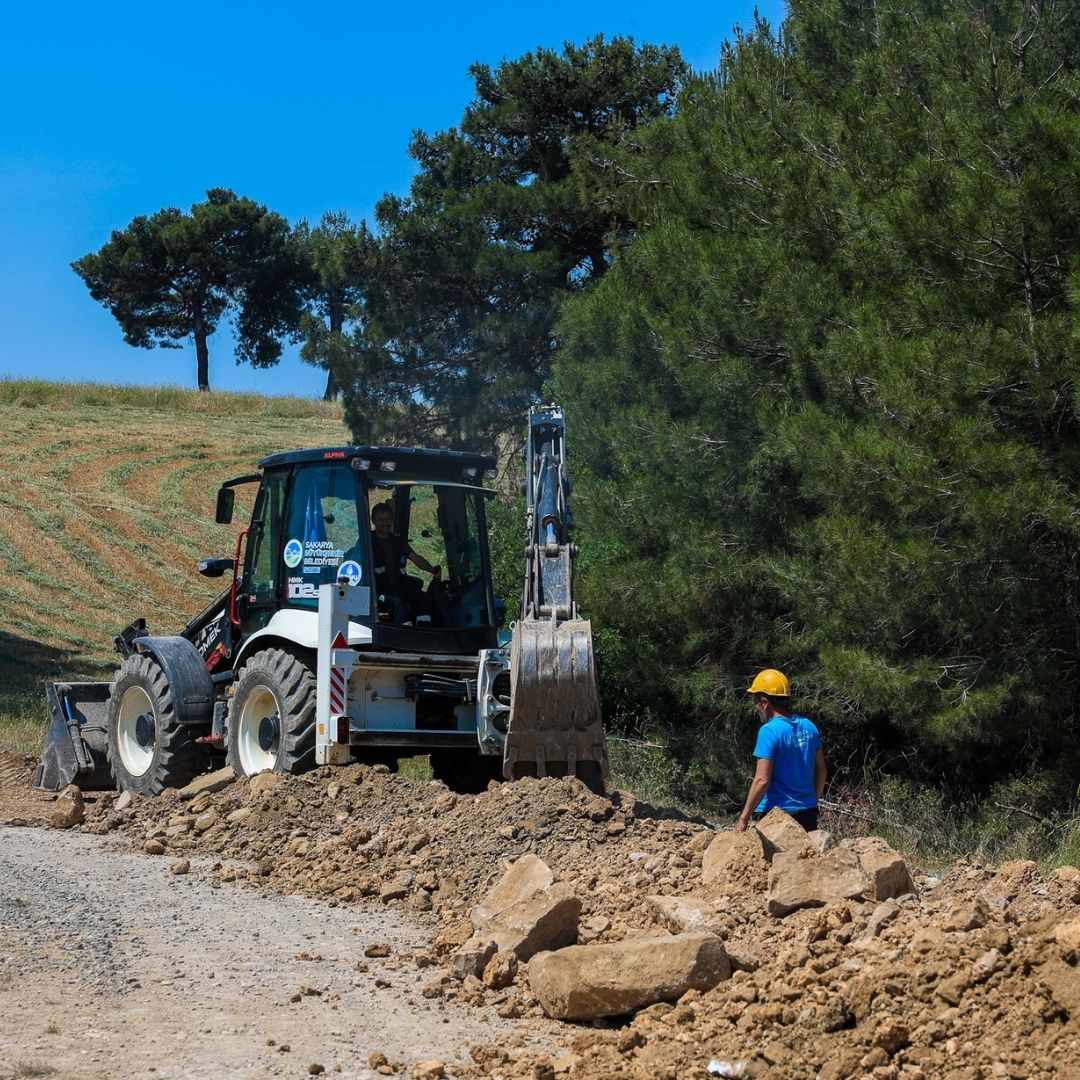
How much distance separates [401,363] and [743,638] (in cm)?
1321

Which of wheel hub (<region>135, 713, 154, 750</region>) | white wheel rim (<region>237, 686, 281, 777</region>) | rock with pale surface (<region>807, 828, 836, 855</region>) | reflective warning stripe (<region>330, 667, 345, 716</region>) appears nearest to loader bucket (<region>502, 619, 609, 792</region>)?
reflective warning stripe (<region>330, 667, 345, 716</region>)

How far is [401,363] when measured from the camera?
25547 millimetres

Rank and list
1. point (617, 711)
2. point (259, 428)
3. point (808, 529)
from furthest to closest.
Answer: point (259, 428) → point (617, 711) → point (808, 529)

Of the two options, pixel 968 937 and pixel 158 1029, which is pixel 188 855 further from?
pixel 968 937

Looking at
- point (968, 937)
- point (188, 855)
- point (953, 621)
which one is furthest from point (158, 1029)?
point (953, 621)

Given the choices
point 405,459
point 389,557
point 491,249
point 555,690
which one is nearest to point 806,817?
point 555,690

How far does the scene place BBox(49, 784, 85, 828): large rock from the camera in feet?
35.6

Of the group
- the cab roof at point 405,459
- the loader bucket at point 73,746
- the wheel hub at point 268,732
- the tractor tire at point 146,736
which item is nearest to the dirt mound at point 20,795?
the loader bucket at point 73,746

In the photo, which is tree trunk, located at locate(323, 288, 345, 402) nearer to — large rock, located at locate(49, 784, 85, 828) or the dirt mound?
the dirt mound

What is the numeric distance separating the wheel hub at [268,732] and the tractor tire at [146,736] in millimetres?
858

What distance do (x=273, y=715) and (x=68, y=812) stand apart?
1.65m

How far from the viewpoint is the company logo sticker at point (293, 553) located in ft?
36.7

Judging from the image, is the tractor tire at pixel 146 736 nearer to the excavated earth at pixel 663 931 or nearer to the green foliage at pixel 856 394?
the excavated earth at pixel 663 931

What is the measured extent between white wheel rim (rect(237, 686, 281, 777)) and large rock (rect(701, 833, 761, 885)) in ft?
15.4
